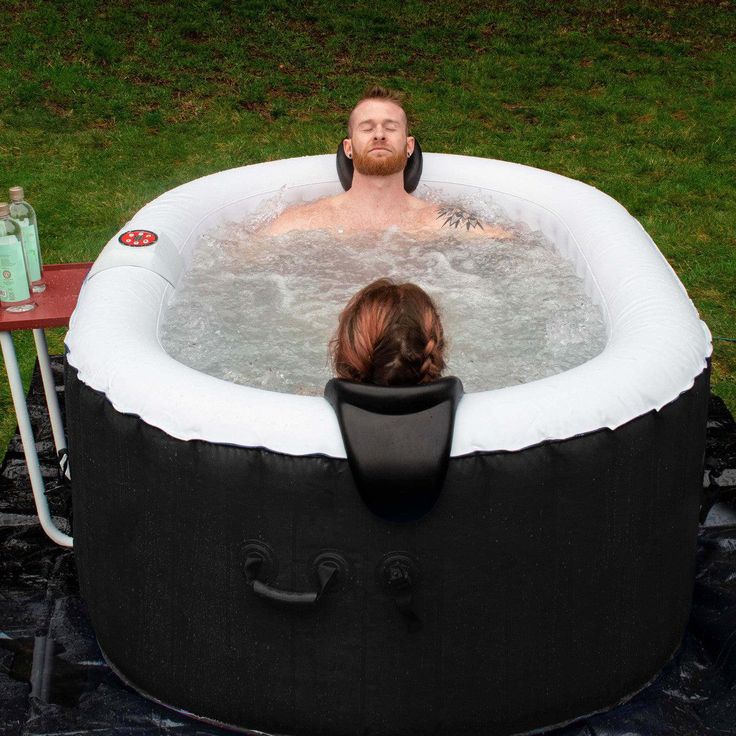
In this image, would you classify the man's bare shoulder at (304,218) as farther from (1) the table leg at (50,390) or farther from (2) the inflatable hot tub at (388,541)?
(2) the inflatable hot tub at (388,541)

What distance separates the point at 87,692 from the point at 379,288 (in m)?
1.05

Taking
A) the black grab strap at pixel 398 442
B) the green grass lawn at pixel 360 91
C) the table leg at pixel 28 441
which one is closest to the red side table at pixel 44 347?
the table leg at pixel 28 441

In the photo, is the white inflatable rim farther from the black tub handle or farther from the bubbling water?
the black tub handle

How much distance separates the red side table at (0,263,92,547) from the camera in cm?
237

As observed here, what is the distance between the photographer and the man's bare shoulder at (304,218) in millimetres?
3330

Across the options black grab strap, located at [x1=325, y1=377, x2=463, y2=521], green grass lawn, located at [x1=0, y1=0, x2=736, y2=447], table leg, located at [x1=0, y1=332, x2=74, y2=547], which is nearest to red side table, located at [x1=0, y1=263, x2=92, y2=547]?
table leg, located at [x1=0, y1=332, x2=74, y2=547]

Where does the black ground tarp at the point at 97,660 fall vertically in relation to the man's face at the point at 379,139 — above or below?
below

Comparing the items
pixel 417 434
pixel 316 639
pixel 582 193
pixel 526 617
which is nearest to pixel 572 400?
pixel 417 434

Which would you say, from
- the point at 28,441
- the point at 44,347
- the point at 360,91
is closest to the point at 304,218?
the point at 44,347

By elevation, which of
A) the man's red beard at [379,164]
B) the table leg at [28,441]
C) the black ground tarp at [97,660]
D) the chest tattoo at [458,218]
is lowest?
the black ground tarp at [97,660]

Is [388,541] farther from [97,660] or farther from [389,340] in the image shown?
[97,660]

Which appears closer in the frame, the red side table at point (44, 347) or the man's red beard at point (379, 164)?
the red side table at point (44, 347)

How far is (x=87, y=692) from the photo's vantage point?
7.00 feet

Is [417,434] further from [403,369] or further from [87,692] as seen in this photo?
[87,692]
